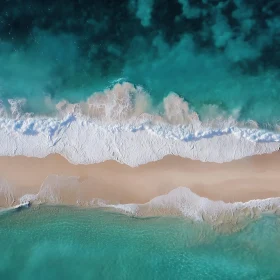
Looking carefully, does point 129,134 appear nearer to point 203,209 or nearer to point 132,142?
point 132,142

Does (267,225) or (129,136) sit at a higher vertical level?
(129,136)

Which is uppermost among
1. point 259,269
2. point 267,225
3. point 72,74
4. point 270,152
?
point 72,74

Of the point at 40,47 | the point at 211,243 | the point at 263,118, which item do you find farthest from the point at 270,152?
the point at 40,47

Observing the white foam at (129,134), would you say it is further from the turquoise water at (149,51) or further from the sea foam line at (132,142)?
the turquoise water at (149,51)

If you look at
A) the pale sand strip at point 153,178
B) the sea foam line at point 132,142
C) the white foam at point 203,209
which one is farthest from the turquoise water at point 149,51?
the white foam at point 203,209

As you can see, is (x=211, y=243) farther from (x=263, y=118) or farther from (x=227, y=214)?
(x=263, y=118)

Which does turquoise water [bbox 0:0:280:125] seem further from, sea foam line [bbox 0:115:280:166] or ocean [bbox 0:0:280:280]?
sea foam line [bbox 0:115:280:166]

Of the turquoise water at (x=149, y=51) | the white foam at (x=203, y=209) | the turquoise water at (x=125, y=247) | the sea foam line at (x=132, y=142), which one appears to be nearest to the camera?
the turquoise water at (x=125, y=247)
